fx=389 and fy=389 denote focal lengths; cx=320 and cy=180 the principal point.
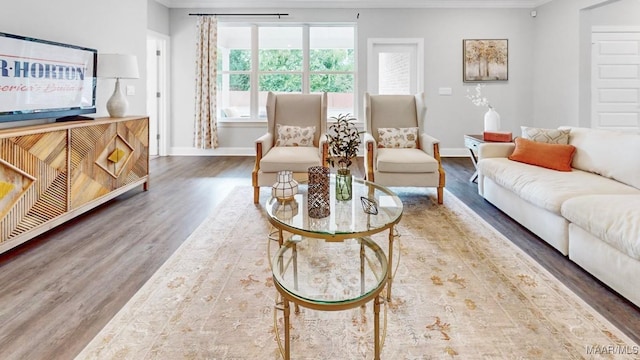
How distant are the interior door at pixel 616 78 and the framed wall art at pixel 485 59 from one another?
1.38 metres

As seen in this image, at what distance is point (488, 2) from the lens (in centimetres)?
641

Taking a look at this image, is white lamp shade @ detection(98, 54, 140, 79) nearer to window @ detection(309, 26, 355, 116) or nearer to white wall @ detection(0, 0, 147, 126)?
white wall @ detection(0, 0, 147, 126)

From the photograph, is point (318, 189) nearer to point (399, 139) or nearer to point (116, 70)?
point (399, 139)

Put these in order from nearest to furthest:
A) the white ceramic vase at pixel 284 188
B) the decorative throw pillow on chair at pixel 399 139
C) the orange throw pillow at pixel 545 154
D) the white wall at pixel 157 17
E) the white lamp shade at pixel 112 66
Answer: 1. the white ceramic vase at pixel 284 188
2. the orange throw pillow at pixel 545 154
3. the white lamp shade at pixel 112 66
4. the decorative throw pillow on chair at pixel 399 139
5. the white wall at pixel 157 17

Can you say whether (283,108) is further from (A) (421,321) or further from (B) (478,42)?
(B) (478,42)

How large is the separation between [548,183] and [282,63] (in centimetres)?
510

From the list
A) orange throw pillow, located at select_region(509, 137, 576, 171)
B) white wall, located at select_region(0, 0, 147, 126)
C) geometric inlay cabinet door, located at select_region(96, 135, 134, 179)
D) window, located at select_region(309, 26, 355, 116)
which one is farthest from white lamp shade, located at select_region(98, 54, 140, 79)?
orange throw pillow, located at select_region(509, 137, 576, 171)

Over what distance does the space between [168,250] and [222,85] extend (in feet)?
15.8

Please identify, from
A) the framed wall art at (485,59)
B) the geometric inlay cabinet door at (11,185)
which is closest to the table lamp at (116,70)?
the geometric inlay cabinet door at (11,185)

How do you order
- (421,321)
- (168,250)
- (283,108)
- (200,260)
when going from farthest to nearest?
(283,108) < (168,250) < (200,260) < (421,321)

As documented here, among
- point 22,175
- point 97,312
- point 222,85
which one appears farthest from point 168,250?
point 222,85

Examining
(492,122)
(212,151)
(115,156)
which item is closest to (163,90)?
(212,151)

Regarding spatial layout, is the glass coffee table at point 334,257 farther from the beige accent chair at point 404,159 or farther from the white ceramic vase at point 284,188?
the beige accent chair at point 404,159

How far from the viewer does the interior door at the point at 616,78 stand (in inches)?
209
